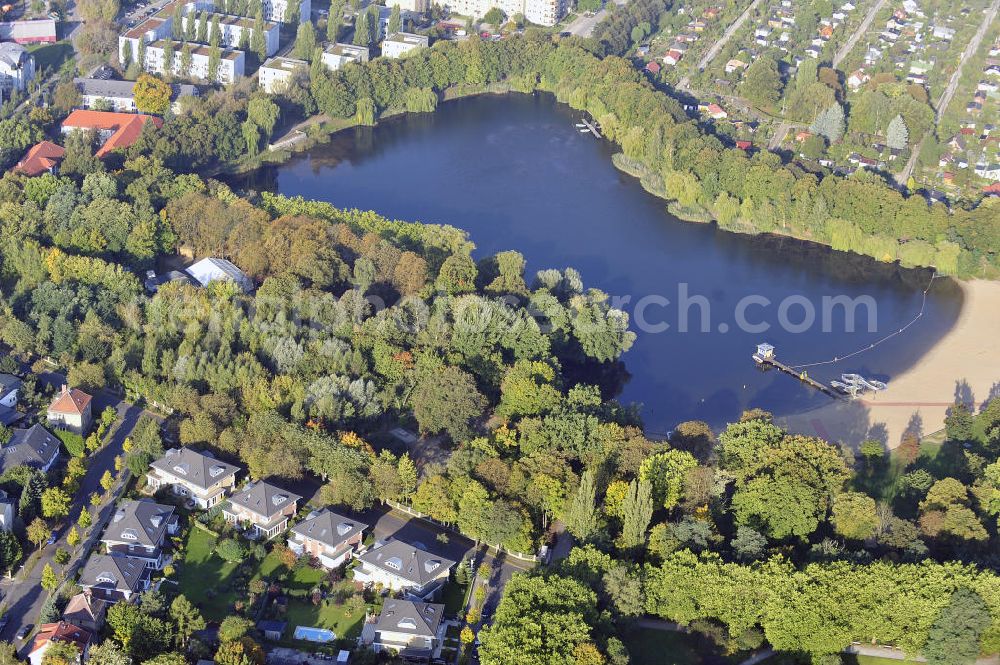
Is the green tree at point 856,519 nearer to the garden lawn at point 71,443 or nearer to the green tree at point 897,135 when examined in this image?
the garden lawn at point 71,443

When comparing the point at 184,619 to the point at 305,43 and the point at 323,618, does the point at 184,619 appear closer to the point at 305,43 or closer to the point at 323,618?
the point at 323,618

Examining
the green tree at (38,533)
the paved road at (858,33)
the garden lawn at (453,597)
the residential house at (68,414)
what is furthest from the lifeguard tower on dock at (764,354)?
the paved road at (858,33)

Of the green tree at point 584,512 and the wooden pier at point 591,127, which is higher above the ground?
the green tree at point 584,512

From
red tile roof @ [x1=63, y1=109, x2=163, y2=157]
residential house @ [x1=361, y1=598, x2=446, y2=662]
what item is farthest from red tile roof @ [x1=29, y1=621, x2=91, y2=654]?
red tile roof @ [x1=63, y1=109, x2=163, y2=157]

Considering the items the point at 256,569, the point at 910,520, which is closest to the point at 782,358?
the point at 910,520

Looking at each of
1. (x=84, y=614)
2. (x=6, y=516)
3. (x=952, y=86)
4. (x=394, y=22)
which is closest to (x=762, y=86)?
(x=952, y=86)
